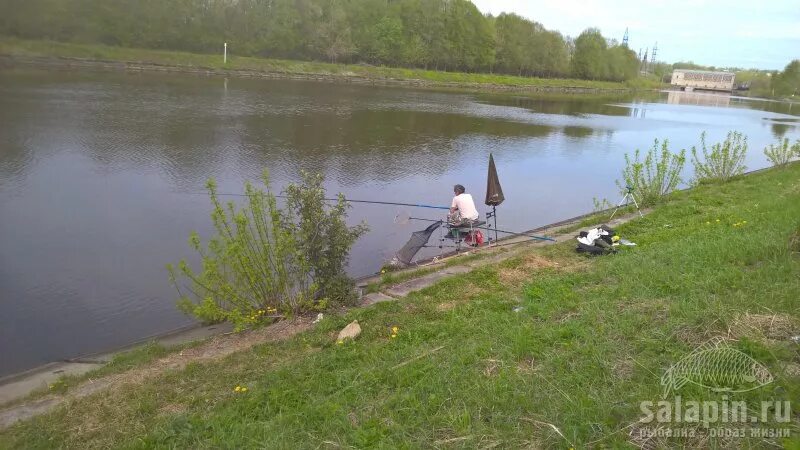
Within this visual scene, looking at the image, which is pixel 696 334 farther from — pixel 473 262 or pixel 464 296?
pixel 473 262

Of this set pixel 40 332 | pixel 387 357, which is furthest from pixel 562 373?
pixel 40 332

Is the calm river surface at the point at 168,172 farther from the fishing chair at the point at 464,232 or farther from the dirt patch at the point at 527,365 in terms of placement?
the dirt patch at the point at 527,365

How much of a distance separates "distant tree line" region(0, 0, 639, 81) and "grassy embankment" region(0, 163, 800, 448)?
56.5 metres

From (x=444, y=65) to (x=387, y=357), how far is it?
283ft

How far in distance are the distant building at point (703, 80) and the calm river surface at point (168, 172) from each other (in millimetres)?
152464

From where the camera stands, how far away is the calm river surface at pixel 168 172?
8.16m

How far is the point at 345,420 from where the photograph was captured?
4234 millimetres

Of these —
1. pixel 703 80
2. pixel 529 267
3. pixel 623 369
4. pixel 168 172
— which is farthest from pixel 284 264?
pixel 703 80

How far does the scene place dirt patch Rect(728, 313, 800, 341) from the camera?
439 cm

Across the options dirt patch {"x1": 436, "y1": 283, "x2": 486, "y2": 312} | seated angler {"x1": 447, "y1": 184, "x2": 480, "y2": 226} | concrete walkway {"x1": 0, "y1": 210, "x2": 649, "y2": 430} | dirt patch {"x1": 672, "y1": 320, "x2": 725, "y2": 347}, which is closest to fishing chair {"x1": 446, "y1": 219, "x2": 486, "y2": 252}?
seated angler {"x1": 447, "y1": 184, "x2": 480, "y2": 226}

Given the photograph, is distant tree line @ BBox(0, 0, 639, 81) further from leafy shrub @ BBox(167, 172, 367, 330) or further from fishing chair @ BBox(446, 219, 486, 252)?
leafy shrub @ BBox(167, 172, 367, 330)

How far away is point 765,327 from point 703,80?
641 feet

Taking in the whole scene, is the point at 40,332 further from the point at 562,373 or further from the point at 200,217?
the point at 562,373

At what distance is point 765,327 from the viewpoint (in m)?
4.54
